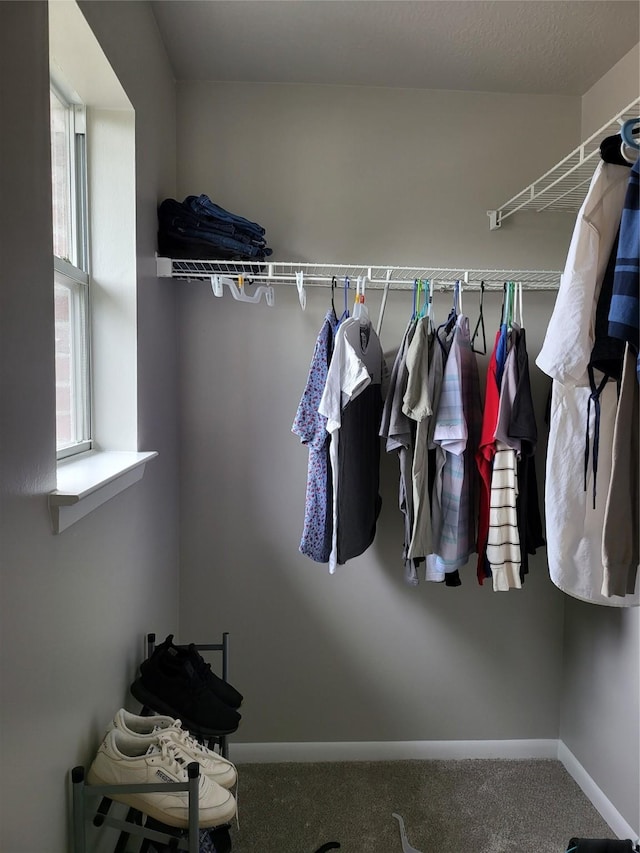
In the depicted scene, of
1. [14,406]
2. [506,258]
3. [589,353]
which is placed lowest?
[14,406]

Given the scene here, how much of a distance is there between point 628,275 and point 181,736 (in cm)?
137

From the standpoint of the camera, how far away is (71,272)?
4.76 ft

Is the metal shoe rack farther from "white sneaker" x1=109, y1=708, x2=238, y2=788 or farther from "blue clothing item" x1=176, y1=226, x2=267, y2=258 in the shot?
"blue clothing item" x1=176, y1=226, x2=267, y2=258

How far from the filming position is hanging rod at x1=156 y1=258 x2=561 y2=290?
6.22 ft

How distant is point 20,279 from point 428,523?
54.4 inches

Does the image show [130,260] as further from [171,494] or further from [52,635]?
[52,635]

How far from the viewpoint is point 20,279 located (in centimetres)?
90

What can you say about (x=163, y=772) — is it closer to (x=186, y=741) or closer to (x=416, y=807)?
(x=186, y=741)

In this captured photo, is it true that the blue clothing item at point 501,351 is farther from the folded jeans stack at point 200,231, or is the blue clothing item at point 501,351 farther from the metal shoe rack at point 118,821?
the metal shoe rack at point 118,821

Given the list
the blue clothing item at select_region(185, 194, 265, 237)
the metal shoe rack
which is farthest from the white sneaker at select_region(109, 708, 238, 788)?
the blue clothing item at select_region(185, 194, 265, 237)

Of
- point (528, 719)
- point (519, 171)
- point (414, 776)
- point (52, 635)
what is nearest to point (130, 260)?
point (52, 635)

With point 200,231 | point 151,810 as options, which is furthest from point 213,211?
point 151,810

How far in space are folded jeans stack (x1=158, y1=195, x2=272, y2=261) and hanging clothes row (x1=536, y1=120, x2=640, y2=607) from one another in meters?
1.09

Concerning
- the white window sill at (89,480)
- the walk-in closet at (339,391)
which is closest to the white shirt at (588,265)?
the walk-in closet at (339,391)
